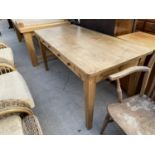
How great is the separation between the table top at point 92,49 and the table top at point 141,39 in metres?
0.12

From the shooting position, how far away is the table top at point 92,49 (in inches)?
43.6

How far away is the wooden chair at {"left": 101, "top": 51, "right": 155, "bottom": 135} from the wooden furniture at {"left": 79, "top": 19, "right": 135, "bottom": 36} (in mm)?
690

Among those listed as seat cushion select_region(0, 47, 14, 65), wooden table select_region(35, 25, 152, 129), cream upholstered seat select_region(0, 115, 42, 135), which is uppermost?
wooden table select_region(35, 25, 152, 129)

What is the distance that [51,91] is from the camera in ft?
6.42

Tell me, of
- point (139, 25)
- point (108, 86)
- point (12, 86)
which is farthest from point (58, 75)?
point (139, 25)

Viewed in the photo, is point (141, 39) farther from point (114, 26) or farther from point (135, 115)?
point (135, 115)

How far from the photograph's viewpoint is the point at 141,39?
155 cm

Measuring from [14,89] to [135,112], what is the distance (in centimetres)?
108

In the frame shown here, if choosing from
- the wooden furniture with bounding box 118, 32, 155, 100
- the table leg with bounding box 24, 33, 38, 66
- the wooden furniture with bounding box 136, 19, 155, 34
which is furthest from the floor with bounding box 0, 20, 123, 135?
the wooden furniture with bounding box 136, 19, 155, 34

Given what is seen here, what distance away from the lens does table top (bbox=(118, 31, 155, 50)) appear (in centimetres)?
142

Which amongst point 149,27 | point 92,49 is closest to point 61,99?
point 92,49

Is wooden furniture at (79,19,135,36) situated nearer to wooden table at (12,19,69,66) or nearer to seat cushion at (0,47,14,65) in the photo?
wooden table at (12,19,69,66)
